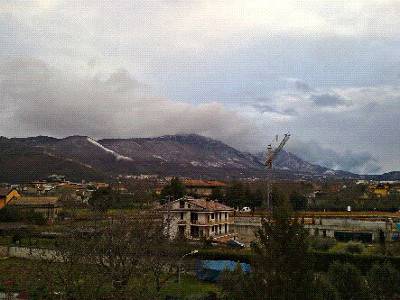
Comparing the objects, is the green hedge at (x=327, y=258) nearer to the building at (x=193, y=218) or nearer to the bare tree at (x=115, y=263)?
the bare tree at (x=115, y=263)

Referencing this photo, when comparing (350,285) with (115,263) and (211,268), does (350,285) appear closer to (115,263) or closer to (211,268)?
(115,263)

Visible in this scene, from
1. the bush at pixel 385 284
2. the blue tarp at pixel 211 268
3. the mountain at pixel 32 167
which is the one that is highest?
the mountain at pixel 32 167

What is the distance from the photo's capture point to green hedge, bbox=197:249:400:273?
30.8 meters

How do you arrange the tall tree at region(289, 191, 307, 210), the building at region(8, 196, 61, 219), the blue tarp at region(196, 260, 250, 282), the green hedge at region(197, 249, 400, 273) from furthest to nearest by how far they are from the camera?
the tall tree at region(289, 191, 307, 210) < the building at region(8, 196, 61, 219) < the blue tarp at region(196, 260, 250, 282) < the green hedge at region(197, 249, 400, 273)

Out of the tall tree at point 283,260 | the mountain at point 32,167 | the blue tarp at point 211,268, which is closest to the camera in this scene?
the tall tree at point 283,260

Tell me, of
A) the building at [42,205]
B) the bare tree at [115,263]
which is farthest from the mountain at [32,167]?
the bare tree at [115,263]

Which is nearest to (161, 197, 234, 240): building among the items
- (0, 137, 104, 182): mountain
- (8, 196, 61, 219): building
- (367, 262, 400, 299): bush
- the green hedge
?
the green hedge

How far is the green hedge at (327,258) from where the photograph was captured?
30.8 meters

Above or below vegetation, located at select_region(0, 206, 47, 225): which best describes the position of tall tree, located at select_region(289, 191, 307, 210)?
above

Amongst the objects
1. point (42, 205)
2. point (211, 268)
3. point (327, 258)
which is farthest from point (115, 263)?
point (42, 205)

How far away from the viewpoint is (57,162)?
538 feet

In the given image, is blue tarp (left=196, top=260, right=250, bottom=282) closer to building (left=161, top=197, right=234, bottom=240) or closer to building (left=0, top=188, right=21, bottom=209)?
building (left=161, top=197, right=234, bottom=240)

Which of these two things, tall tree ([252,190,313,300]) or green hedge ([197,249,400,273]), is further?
green hedge ([197,249,400,273])

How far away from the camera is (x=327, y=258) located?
108 feet
